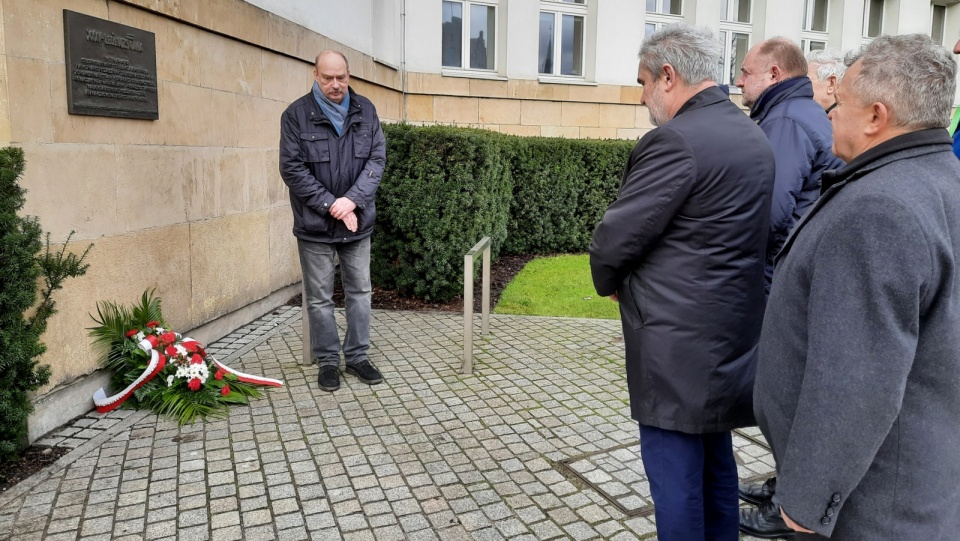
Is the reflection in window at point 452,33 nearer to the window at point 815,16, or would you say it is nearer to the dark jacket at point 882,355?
the window at point 815,16

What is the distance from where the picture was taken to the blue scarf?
16.7 ft

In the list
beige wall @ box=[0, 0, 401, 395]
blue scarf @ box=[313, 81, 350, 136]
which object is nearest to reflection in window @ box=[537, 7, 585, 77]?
beige wall @ box=[0, 0, 401, 395]

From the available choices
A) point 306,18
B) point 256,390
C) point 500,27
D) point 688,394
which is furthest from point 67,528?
point 500,27

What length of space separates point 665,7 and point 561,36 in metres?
3.29

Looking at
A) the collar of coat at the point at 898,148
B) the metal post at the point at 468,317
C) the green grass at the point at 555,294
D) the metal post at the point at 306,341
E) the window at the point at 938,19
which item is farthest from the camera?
the window at the point at 938,19

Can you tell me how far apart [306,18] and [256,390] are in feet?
16.2

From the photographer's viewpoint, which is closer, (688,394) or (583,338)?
(688,394)

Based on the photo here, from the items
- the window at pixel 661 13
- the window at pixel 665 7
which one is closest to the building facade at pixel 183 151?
the window at pixel 661 13

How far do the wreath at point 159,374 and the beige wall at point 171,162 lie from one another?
14cm

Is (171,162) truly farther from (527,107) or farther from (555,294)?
(527,107)

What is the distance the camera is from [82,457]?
392cm

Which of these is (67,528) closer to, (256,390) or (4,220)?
(4,220)

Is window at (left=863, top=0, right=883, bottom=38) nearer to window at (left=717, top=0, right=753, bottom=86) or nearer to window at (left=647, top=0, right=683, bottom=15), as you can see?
window at (left=717, top=0, right=753, bottom=86)

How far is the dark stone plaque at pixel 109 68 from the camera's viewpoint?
4.38 meters
